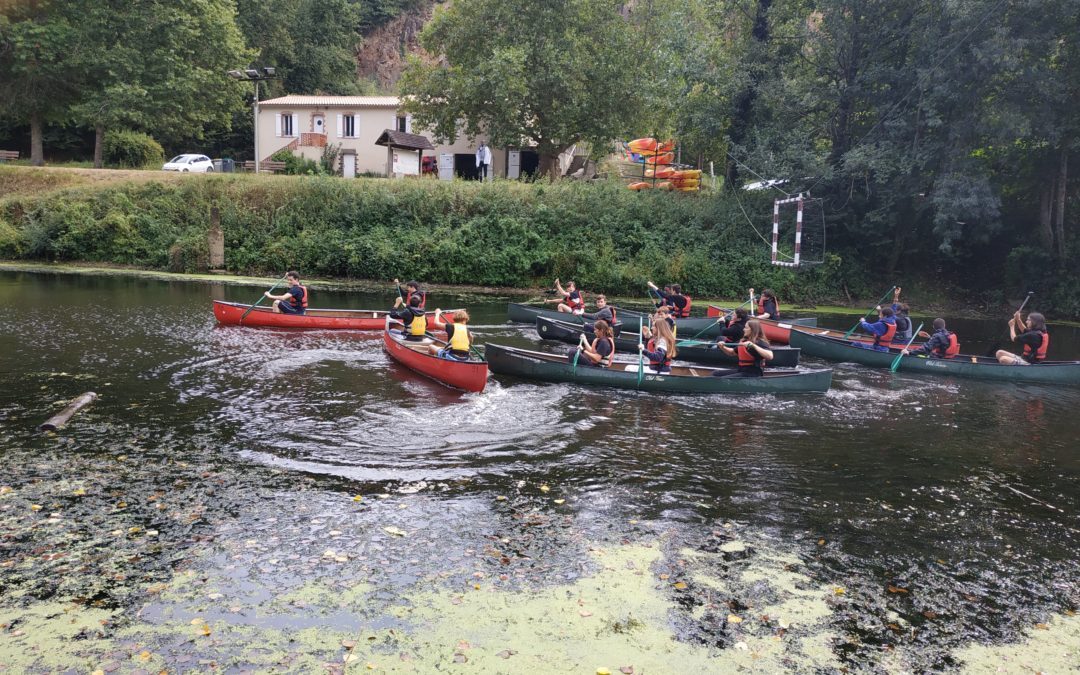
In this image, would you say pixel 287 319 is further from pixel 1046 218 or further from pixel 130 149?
pixel 130 149

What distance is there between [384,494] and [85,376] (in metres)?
8.35

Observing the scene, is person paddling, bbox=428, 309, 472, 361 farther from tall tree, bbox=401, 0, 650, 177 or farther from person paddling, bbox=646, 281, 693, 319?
tall tree, bbox=401, 0, 650, 177

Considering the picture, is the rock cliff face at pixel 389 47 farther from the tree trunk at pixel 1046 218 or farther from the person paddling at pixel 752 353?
the person paddling at pixel 752 353

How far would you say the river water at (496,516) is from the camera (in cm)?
698

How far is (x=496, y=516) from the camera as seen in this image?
9.58m

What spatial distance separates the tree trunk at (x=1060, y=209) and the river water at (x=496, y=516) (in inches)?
671

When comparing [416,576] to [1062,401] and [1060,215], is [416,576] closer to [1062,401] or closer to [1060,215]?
[1062,401]

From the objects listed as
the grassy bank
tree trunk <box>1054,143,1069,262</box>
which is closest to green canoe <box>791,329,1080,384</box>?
the grassy bank

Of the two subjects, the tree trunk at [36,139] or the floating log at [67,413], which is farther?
the tree trunk at [36,139]

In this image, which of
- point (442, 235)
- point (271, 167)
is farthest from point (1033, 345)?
point (271, 167)

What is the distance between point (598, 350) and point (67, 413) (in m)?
9.36

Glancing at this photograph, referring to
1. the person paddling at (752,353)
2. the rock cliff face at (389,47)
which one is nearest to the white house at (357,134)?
the rock cliff face at (389,47)

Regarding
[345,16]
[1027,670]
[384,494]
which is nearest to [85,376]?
[384,494]

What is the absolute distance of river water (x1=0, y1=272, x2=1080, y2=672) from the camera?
698cm
